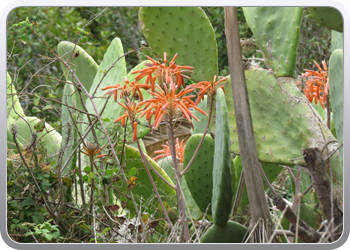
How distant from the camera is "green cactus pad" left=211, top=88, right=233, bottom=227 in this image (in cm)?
115

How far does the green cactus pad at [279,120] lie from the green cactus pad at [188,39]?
105mm

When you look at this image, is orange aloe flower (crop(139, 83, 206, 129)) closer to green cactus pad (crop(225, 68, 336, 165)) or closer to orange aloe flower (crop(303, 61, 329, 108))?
green cactus pad (crop(225, 68, 336, 165))

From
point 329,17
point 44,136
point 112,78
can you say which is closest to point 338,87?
point 329,17

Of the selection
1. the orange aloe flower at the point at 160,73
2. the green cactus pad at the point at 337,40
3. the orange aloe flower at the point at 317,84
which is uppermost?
the green cactus pad at the point at 337,40

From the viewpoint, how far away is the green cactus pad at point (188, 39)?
1.41 meters

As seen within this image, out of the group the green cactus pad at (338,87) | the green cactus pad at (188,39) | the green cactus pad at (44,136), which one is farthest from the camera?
the green cactus pad at (44,136)

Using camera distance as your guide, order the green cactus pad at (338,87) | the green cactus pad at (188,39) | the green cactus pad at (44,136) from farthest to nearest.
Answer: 1. the green cactus pad at (44,136)
2. the green cactus pad at (188,39)
3. the green cactus pad at (338,87)

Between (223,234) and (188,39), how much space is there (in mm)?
607

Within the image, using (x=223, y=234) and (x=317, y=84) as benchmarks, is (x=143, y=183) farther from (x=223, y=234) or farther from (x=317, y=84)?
(x=317, y=84)

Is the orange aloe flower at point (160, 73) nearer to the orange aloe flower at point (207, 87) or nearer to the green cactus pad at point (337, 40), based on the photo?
the orange aloe flower at point (207, 87)

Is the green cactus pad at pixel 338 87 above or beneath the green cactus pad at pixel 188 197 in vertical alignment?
above

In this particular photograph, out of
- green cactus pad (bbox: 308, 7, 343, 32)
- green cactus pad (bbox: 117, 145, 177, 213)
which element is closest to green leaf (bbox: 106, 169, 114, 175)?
green cactus pad (bbox: 117, 145, 177, 213)

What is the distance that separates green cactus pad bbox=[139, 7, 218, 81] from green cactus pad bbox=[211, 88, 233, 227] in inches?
9.9

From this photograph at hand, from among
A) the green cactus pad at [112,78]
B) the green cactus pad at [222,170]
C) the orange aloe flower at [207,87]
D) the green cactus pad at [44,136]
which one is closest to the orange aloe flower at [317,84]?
the orange aloe flower at [207,87]
